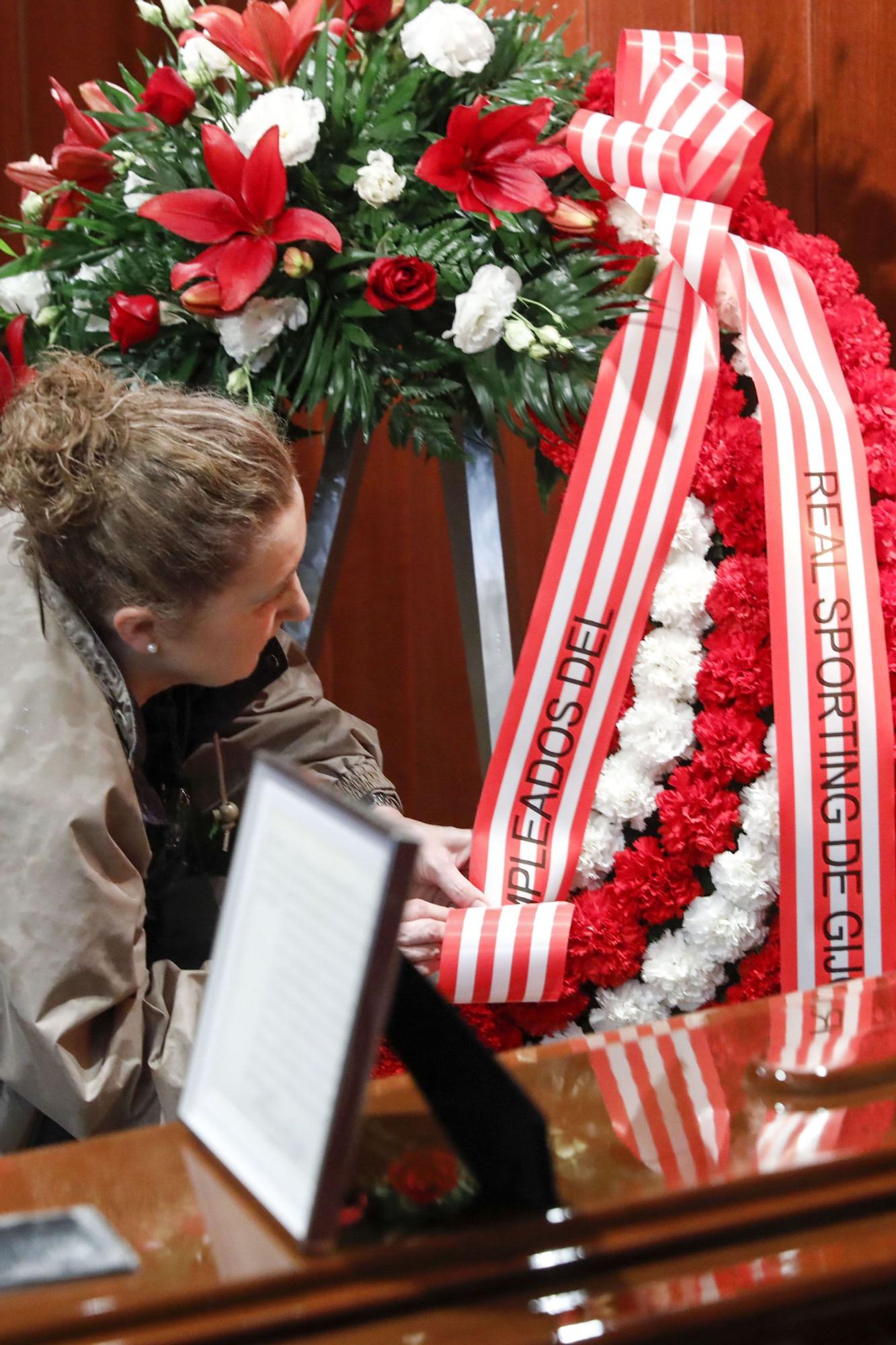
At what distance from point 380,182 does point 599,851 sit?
645 millimetres

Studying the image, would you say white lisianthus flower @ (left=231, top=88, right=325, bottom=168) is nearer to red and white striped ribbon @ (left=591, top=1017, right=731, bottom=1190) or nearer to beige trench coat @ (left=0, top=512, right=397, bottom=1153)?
Answer: beige trench coat @ (left=0, top=512, right=397, bottom=1153)

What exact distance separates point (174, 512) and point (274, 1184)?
73cm

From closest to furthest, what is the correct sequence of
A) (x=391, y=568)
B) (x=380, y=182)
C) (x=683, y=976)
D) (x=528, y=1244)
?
(x=528, y=1244) → (x=683, y=976) → (x=380, y=182) → (x=391, y=568)

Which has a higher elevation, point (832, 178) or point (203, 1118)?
point (832, 178)

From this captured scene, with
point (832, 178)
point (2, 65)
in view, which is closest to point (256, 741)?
point (832, 178)

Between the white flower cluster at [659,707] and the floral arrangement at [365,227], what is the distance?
18 centimetres

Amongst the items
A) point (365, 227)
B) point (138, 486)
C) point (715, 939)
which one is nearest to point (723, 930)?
point (715, 939)

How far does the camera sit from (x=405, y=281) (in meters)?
1.24

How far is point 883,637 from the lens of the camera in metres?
1.18

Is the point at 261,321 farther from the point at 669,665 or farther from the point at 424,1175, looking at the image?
the point at 424,1175

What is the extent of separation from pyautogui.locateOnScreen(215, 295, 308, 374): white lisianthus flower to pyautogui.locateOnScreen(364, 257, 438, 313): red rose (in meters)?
0.10

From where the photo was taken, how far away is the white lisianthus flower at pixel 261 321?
1317 mm

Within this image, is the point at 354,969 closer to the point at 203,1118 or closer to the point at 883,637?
the point at 203,1118

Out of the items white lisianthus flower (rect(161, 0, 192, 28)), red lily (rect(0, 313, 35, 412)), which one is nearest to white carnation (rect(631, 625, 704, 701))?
red lily (rect(0, 313, 35, 412))
